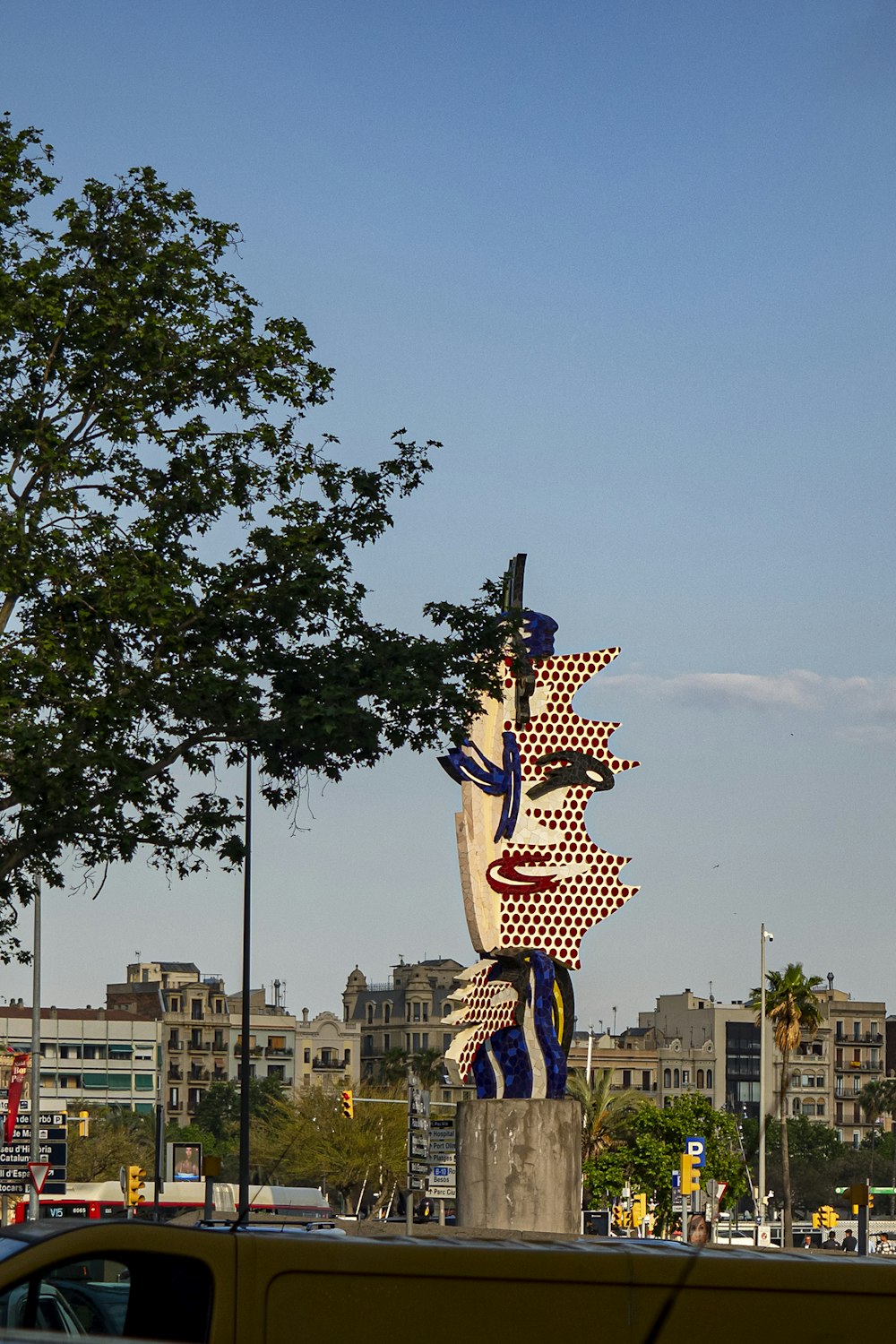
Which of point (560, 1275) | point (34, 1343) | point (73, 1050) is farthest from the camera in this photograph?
point (73, 1050)

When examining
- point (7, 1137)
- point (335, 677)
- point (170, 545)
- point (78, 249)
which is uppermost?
point (78, 249)

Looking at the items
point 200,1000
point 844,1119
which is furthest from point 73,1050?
point 844,1119

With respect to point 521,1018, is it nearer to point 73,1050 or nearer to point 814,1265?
point 814,1265

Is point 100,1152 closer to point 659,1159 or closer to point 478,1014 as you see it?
point 659,1159

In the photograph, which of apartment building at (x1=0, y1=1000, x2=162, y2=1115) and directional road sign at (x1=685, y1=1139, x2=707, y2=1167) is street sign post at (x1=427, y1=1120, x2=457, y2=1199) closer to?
directional road sign at (x1=685, y1=1139, x2=707, y2=1167)

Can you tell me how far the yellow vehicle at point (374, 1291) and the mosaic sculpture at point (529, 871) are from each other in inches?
1204

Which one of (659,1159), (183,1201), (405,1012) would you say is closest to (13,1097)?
(183,1201)

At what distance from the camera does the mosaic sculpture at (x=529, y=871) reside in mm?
35219

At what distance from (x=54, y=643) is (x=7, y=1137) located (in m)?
20.2

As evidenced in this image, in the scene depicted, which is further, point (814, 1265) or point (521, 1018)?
point (521, 1018)

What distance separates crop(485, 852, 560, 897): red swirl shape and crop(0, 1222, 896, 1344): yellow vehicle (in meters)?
31.3

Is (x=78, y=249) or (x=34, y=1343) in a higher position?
(x=78, y=249)

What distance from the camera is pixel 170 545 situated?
1878 cm

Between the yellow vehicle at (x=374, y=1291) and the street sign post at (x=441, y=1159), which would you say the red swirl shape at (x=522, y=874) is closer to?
the street sign post at (x=441, y=1159)
